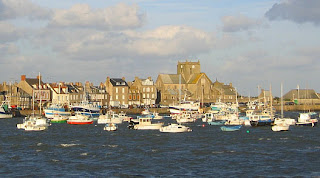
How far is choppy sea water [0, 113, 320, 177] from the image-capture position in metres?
51.5

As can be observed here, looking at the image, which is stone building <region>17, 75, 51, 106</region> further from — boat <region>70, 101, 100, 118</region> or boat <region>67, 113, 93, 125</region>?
boat <region>67, 113, 93, 125</region>

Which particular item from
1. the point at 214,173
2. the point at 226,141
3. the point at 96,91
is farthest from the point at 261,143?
the point at 96,91

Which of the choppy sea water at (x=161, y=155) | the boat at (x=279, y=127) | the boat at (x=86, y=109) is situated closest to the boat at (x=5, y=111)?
the boat at (x=86, y=109)

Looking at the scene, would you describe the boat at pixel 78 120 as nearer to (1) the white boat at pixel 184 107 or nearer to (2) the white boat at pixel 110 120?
(2) the white boat at pixel 110 120

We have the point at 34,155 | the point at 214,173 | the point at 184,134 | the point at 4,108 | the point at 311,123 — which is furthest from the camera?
the point at 4,108

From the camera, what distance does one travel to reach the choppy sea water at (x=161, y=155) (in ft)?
169

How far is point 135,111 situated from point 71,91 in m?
21.6

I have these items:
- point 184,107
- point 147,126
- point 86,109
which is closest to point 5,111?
point 86,109

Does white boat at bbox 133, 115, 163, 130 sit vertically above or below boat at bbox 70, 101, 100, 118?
below

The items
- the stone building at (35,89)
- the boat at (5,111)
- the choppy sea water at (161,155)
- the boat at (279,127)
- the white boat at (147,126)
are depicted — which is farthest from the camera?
the stone building at (35,89)

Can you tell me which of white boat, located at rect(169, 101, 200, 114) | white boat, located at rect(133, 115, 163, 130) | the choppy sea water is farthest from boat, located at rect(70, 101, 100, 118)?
the choppy sea water

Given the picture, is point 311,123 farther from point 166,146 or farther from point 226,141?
point 166,146

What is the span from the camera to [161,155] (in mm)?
63562

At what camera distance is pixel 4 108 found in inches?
6211
